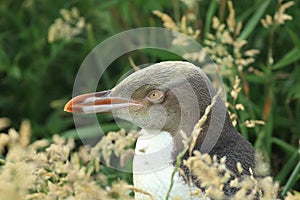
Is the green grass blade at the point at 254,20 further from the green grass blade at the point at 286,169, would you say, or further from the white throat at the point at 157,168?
the white throat at the point at 157,168

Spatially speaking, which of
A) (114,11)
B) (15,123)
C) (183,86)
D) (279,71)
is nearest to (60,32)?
(114,11)

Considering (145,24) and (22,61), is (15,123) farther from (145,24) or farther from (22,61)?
(145,24)

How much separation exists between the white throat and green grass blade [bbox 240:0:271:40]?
105 centimetres

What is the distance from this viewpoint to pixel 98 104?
5.58 ft

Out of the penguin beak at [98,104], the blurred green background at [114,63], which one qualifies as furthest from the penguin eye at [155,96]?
the blurred green background at [114,63]

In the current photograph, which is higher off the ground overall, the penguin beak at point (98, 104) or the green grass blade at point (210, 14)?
the green grass blade at point (210, 14)

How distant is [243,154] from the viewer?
1722mm

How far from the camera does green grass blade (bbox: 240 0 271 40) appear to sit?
2.65 meters

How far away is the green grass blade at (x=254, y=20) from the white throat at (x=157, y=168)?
1.05 meters

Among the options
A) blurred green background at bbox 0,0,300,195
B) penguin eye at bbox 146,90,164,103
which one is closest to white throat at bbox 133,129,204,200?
penguin eye at bbox 146,90,164,103

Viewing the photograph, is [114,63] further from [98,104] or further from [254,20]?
[98,104]

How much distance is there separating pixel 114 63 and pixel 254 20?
0.67 m

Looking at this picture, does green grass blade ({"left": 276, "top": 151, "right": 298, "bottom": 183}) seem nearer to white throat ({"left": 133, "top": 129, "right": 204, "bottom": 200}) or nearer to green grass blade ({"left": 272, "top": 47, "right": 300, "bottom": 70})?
green grass blade ({"left": 272, "top": 47, "right": 300, "bottom": 70})

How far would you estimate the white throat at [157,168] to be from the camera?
5.25ft
